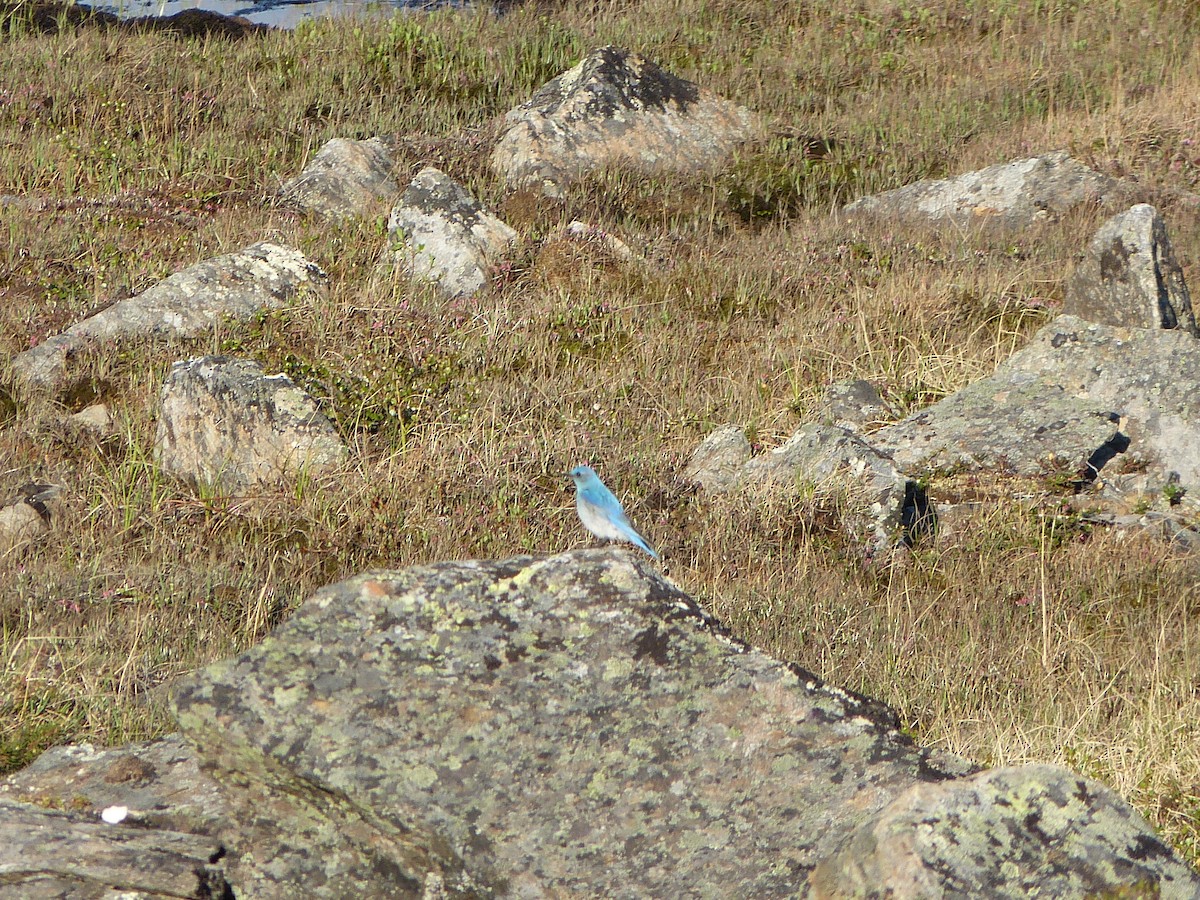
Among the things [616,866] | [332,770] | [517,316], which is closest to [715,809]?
[616,866]

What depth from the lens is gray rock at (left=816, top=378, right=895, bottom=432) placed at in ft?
23.7

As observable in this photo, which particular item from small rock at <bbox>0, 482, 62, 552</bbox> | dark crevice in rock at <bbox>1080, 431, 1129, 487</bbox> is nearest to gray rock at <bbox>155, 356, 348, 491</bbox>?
small rock at <bbox>0, 482, 62, 552</bbox>

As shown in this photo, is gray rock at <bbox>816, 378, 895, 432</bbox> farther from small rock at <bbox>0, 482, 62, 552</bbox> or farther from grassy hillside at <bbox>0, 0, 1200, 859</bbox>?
small rock at <bbox>0, 482, 62, 552</bbox>

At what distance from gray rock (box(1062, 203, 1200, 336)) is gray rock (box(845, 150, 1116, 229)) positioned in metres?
2.45

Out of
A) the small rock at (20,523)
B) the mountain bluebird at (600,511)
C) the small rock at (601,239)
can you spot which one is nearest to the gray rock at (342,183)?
the small rock at (601,239)

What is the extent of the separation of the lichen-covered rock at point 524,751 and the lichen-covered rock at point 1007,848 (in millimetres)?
273

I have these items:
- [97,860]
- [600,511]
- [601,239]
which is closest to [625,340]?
[601,239]

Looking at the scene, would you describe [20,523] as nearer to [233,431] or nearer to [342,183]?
[233,431]

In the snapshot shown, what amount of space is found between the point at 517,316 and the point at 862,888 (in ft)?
20.1

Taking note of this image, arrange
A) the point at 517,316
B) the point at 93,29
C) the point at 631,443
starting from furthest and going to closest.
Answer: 1. the point at 93,29
2. the point at 517,316
3. the point at 631,443

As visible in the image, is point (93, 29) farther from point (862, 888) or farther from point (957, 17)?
point (862, 888)

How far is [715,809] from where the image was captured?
2705 millimetres

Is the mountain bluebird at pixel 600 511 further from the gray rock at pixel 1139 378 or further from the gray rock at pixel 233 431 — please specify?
the gray rock at pixel 1139 378

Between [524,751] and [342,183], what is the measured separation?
7610 millimetres
